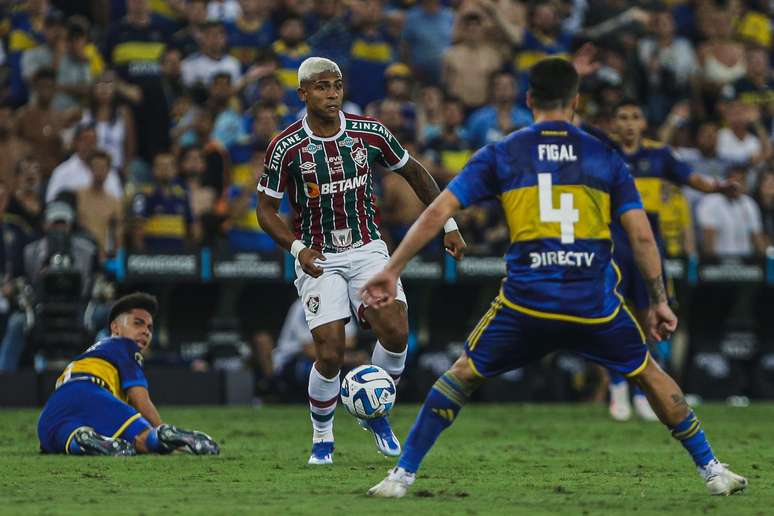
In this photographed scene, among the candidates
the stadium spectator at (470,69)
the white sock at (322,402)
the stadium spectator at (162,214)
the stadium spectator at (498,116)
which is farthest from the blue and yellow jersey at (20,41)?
the white sock at (322,402)

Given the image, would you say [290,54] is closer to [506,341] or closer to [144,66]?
[144,66]

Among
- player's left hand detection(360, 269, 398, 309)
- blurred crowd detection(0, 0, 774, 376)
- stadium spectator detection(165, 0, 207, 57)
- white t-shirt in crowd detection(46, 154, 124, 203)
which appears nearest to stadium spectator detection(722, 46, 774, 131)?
blurred crowd detection(0, 0, 774, 376)

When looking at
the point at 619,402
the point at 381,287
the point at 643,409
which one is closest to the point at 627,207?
the point at 381,287

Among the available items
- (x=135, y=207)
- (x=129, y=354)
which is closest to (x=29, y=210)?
(x=135, y=207)

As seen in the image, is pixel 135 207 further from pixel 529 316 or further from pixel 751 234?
pixel 529 316

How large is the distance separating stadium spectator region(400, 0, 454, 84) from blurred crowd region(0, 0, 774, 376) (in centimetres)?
3

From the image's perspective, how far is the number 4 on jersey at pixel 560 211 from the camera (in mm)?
7621

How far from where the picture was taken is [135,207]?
17.4m

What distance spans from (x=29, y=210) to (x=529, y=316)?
1102 centimetres

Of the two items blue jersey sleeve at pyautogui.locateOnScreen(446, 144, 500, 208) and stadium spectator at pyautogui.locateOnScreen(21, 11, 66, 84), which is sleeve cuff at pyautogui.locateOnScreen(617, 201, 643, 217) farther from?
stadium spectator at pyautogui.locateOnScreen(21, 11, 66, 84)

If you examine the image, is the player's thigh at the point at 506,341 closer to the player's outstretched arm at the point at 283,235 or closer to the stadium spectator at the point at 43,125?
the player's outstretched arm at the point at 283,235

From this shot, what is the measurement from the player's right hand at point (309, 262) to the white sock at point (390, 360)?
3.21 ft

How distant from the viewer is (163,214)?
17.5 metres

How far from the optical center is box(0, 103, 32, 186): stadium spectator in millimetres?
18141
